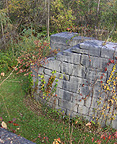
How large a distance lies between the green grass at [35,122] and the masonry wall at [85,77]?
1.04 feet

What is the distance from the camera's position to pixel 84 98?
346cm

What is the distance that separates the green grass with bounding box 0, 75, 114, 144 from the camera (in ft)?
10.6

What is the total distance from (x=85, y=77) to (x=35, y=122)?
1567 mm

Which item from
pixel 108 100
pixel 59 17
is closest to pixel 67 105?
pixel 108 100

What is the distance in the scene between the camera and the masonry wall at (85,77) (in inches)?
123

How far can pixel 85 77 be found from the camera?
335 centimetres

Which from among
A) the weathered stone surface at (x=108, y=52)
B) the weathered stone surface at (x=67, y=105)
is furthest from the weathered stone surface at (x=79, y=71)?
the weathered stone surface at (x=67, y=105)

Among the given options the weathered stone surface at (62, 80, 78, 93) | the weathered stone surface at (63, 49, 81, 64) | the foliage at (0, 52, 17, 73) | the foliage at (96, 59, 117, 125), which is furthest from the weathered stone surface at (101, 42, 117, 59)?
the foliage at (0, 52, 17, 73)

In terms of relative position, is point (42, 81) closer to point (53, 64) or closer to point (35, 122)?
point (53, 64)

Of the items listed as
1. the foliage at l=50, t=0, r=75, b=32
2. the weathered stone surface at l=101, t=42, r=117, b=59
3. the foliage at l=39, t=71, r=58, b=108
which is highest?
the foliage at l=50, t=0, r=75, b=32

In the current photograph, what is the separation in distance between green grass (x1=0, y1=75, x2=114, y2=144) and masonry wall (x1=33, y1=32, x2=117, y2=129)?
0.32 metres

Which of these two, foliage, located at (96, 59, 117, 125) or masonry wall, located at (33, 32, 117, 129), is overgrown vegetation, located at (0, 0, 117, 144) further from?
masonry wall, located at (33, 32, 117, 129)

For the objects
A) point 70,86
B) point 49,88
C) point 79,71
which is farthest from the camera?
point 49,88

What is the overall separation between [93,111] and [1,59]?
4394 mm
